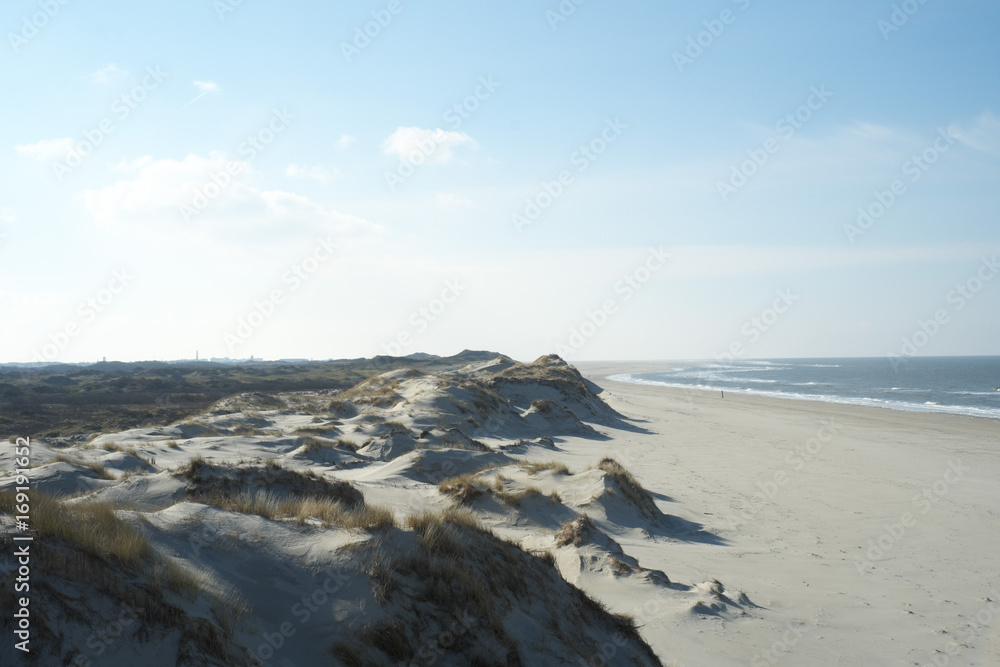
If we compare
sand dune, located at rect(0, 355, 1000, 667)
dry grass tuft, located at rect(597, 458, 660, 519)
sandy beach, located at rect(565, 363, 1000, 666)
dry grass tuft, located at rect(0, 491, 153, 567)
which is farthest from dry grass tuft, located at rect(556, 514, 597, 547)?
dry grass tuft, located at rect(0, 491, 153, 567)

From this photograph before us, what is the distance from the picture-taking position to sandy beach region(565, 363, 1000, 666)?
716 centimetres

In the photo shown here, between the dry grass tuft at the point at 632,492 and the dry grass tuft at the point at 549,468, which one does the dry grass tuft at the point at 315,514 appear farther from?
the dry grass tuft at the point at 549,468

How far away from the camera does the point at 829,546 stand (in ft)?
39.2

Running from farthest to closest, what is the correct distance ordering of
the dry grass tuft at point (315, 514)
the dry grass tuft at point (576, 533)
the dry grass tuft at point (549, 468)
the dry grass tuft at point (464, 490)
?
1. the dry grass tuft at point (549, 468)
2. the dry grass tuft at point (464, 490)
3. the dry grass tuft at point (576, 533)
4. the dry grass tuft at point (315, 514)

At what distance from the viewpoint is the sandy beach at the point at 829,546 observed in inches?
282

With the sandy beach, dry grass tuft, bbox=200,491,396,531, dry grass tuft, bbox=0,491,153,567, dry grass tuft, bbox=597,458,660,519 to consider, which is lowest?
the sandy beach

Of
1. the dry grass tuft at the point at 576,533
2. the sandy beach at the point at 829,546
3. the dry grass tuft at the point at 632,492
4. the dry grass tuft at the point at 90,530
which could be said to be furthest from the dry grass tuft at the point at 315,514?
the dry grass tuft at the point at 632,492

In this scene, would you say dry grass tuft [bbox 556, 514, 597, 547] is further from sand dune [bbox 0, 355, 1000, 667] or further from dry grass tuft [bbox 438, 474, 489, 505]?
dry grass tuft [bbox 438, 474, 489, 505]

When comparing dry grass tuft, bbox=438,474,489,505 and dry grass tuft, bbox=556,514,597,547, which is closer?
dry grass tuft, bbox=556,514,597,547

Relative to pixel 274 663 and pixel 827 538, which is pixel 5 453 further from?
pixel 827 538

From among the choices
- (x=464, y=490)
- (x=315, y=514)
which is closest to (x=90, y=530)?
(x=315, y=514)

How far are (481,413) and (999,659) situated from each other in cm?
2206

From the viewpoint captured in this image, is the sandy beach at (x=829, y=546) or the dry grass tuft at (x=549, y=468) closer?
the sandy beach at (x=829, y=546)

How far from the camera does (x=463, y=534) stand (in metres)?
5.58
